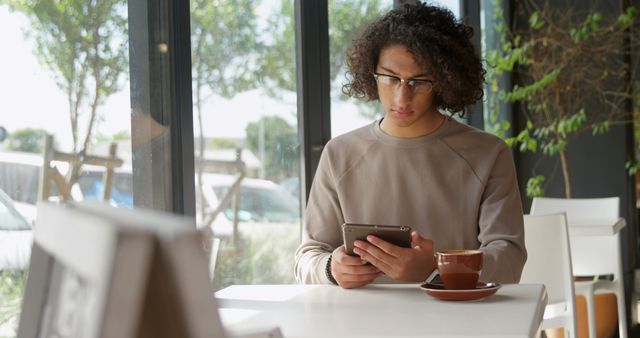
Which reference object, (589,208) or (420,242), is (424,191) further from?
(589,208)

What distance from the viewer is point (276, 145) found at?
3.33 m

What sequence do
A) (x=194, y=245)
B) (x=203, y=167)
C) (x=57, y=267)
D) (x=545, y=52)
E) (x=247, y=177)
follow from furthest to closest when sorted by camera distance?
(x=545, y=52), (x=247, y=177), (x=203, y=167), (x=57, y=267), (x=194, y=245)

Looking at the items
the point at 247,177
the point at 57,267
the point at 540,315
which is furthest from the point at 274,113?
the point at 57,267

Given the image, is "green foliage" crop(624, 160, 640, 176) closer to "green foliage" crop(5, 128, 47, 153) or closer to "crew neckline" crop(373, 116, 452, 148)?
"crew neckline" crop(373, 116, 452, 148)

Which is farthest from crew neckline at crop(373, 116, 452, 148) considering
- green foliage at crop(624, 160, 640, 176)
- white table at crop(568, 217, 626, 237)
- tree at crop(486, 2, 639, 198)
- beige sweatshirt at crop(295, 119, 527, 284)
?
green foliage at crop(624, 160, 640, 176)

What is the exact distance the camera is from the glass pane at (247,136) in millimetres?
2686

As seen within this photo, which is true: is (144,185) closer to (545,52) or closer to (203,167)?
(203,167)

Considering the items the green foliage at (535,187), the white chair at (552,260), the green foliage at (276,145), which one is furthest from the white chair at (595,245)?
the green foliage at (535,187)

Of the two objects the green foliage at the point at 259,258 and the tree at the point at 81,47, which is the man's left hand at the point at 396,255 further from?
the green foliage at the point at 259,258

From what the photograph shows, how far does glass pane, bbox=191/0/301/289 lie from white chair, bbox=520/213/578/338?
880 mm

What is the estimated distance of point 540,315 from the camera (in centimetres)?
174

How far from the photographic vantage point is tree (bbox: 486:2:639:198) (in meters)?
6.44

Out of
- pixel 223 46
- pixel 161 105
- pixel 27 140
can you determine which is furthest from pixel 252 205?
pixel 27 140

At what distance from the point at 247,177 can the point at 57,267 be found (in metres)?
2.30
